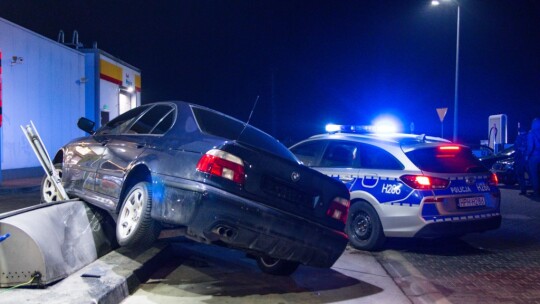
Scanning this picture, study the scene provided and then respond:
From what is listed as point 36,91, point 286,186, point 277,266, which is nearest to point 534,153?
point 277,266

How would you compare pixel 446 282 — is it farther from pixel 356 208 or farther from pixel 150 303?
pixel 150 303

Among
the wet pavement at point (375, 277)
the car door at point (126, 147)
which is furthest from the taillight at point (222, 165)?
the wet pavement at point (375, 277)

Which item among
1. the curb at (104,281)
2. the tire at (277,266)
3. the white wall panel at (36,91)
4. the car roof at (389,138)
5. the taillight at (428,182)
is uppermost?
the white wall panel at (36,91)

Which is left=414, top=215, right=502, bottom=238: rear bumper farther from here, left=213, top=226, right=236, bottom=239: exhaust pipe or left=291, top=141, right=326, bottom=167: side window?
left=213, top=226, right=236, bottom=239: exhaust pipe

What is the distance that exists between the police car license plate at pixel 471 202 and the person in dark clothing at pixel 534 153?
21.9ft

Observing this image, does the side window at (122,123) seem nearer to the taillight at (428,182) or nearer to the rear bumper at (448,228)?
the taillight at (428,182)

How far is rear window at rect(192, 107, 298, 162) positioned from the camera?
17.8ft

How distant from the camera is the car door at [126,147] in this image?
5.51 metres

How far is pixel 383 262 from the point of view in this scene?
694 cm

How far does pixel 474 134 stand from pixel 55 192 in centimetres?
3609

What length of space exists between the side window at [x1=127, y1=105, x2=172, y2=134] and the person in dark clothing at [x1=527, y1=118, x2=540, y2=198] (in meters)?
10.1

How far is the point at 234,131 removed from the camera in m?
5.70

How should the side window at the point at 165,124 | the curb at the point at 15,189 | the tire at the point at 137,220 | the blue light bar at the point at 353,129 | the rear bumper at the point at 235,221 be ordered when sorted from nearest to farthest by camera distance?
1. the rear bumper at the point at 235,221
2. the tire at the point at 137,220
3. the side window at the point at 165,124
4. the blue light bar at the point at 353,129
5. the curb at the point at 15,189

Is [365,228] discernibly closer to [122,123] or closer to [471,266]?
[471,266]
